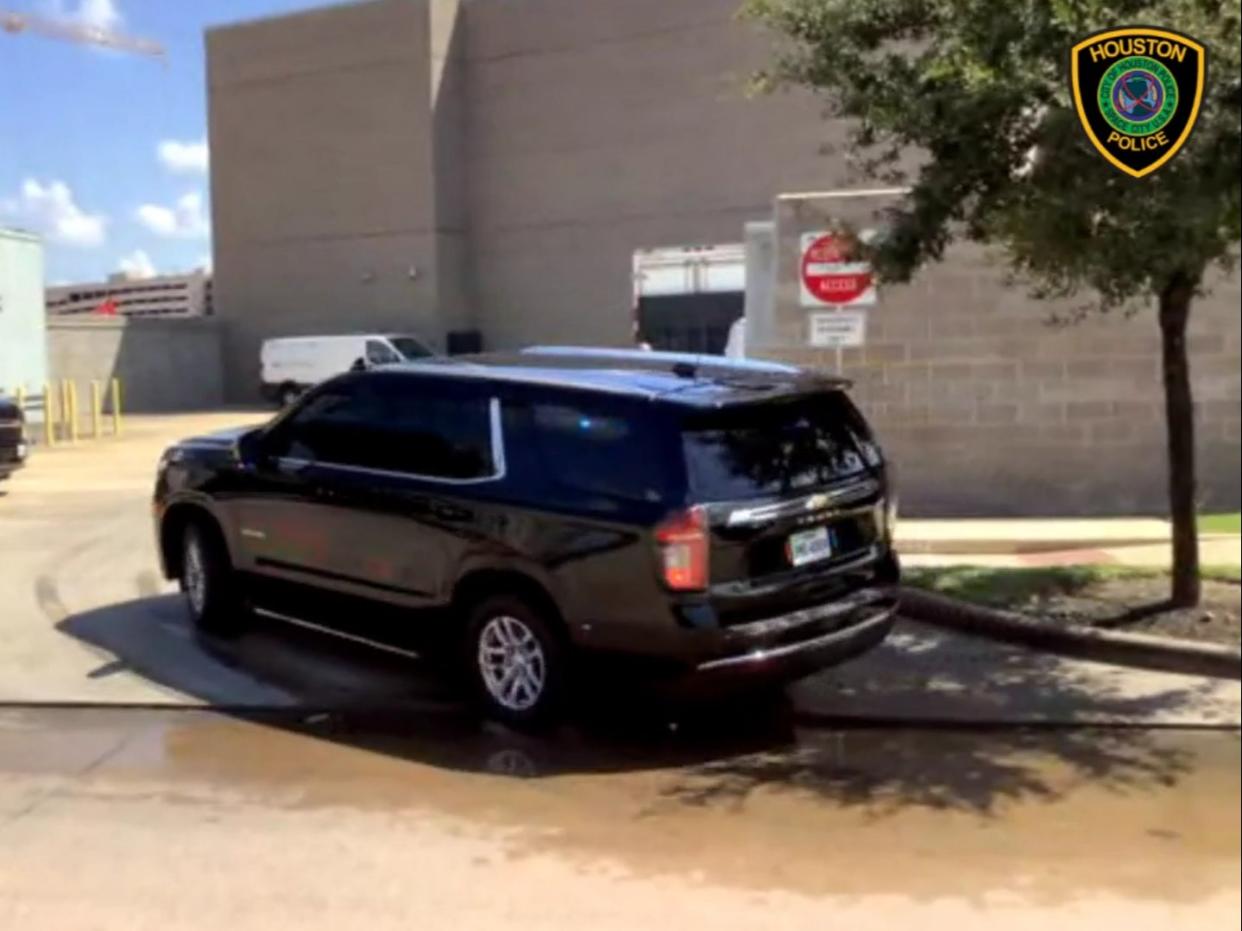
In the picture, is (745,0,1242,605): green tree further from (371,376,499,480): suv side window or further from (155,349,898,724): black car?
(371,376,499,480): suv side window

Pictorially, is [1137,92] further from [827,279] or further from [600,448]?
[827,279]

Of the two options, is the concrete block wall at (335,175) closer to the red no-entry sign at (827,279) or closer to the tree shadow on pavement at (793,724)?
the red no-entry sign at (827,279)

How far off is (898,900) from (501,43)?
117ft

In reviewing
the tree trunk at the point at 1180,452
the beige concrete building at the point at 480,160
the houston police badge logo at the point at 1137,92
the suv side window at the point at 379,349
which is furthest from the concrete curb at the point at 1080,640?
the suv side window at the point at 379,349

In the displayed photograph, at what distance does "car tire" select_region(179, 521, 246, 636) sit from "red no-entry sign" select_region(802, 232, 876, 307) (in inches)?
241

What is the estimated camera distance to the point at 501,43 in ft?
124

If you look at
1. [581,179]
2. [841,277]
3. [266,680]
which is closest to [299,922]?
[266,680]

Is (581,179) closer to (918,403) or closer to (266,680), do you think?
(918,403)

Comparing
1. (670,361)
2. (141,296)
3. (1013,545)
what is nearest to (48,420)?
(1013,545)

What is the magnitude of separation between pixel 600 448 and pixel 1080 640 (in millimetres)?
3016

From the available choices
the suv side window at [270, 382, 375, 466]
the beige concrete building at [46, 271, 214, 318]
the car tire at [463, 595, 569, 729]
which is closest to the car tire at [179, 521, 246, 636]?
the suv side window at [270, 382, 375, 466]

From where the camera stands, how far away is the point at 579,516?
6.34m

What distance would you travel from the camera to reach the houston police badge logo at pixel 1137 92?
243 inches

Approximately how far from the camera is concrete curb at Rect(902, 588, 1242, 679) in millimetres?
7293
